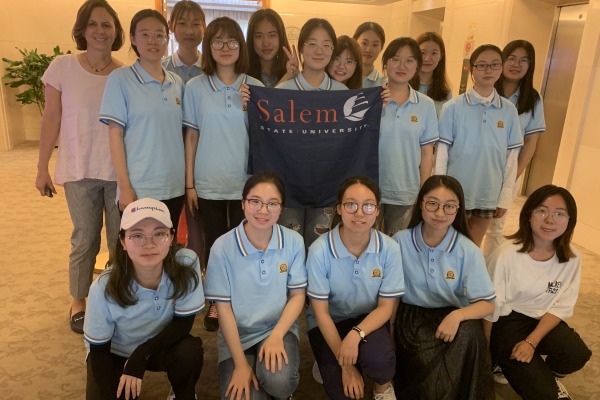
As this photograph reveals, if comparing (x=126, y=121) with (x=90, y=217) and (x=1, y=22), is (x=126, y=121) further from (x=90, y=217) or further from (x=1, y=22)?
(x=1, y=22)

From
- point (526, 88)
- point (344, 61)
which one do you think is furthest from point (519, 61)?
point (344, 61)

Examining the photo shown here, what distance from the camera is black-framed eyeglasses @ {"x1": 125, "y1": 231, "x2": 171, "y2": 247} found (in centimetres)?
189

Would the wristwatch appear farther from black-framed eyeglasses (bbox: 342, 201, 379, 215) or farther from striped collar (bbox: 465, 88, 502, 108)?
striped collar (bbox: 465, 88, 502, 108)

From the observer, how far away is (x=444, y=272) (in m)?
2.24

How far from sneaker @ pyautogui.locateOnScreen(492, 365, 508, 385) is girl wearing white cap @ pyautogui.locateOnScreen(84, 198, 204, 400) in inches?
63.8

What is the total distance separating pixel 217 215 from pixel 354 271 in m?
0.94

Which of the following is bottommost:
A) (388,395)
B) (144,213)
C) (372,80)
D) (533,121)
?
(388,395)

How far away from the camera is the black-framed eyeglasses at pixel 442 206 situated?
2.18m

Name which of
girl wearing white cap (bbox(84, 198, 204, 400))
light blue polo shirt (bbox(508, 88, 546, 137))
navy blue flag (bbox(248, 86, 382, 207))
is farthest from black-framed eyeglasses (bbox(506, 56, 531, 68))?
girl wearing white cap (bbox(84, 198, 204, 400))

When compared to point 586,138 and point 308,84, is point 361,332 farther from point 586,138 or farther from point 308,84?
point 586,138

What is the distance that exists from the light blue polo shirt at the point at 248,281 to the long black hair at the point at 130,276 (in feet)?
0.39

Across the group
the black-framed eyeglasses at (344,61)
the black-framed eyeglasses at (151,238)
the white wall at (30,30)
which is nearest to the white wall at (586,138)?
the black-framed eyeglasses at (344,61)

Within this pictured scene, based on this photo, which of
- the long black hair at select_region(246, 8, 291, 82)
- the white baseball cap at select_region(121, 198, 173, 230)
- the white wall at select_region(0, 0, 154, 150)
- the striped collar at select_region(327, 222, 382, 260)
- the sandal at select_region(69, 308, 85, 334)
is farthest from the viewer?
the white wall at select_region(0, 0, 154, 150)

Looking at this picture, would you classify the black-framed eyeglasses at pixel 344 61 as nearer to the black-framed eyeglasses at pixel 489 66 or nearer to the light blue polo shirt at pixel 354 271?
the black-framed eyeglasses at pixel 489 66
